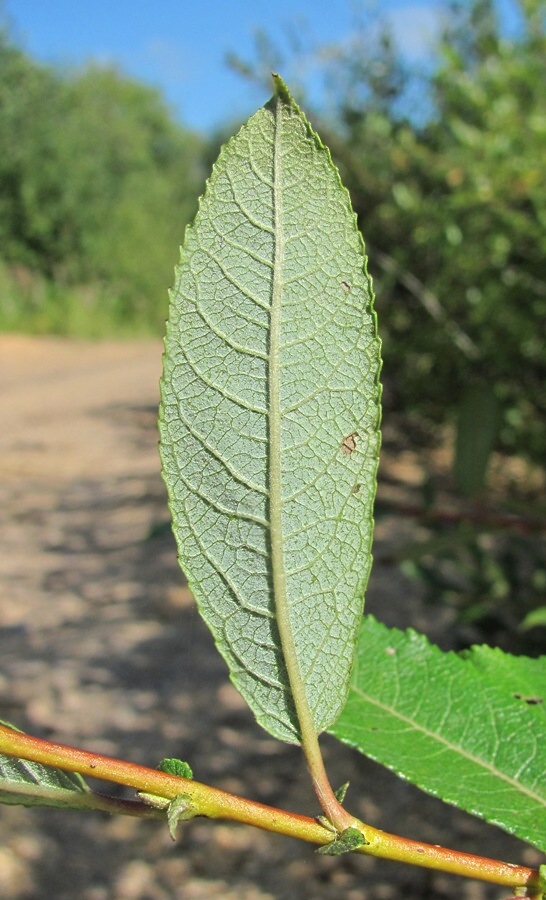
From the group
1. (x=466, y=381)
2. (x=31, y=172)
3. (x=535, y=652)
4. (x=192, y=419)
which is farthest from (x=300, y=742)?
(x=31, y=172)

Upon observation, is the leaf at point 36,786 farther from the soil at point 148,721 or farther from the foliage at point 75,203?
the foliage at point 75,203

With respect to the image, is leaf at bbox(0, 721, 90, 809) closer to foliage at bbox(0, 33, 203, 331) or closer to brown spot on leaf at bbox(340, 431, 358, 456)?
brown spot on leaf at bbox(340, 431, 358, 456)

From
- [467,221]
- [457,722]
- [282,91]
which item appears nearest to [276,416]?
[282,91]

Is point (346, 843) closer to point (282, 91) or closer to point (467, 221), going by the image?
point (282, 91)

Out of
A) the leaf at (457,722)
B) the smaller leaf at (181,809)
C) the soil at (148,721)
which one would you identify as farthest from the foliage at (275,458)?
the soil at (148,721)

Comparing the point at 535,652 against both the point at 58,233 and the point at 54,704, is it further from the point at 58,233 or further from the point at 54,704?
the point at 58,233

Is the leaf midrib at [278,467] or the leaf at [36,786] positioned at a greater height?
the leaf midrib at [278,467]
